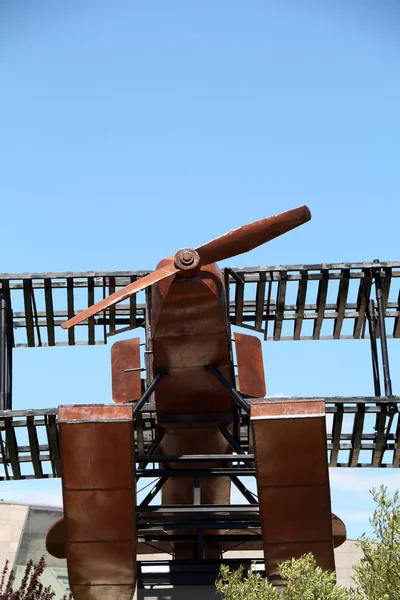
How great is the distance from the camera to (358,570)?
43.9ft

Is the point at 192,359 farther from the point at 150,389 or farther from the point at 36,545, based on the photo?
the point at 36,545

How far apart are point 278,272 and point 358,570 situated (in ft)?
22.8

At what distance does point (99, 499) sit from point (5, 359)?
4.76 metres

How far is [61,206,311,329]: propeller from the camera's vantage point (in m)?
14.1

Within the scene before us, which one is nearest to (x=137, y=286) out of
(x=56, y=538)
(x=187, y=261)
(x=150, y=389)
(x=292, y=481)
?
(x=187, y=261)

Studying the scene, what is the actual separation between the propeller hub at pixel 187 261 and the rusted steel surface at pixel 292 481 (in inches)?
89.4

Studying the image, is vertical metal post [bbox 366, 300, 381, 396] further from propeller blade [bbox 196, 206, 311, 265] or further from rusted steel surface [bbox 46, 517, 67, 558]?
rusted steel surface [bbox 46, 517, 67, 558]

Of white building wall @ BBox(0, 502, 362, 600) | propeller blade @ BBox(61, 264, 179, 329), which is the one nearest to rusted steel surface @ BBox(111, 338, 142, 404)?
propeller blade @ BBox(61, 264, 179, 329)

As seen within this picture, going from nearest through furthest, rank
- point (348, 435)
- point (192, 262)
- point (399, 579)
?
point (399, 579), point (192, 262), point (348, 435)

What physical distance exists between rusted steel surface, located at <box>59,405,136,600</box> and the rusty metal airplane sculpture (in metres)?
0.02

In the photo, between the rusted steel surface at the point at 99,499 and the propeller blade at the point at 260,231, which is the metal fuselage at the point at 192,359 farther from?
the rusted steel surface at the point at 99,499

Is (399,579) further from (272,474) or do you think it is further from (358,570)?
(272,474)

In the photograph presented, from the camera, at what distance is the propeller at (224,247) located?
1412 centimetres

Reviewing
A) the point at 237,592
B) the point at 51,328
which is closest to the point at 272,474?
the point at 237,592
